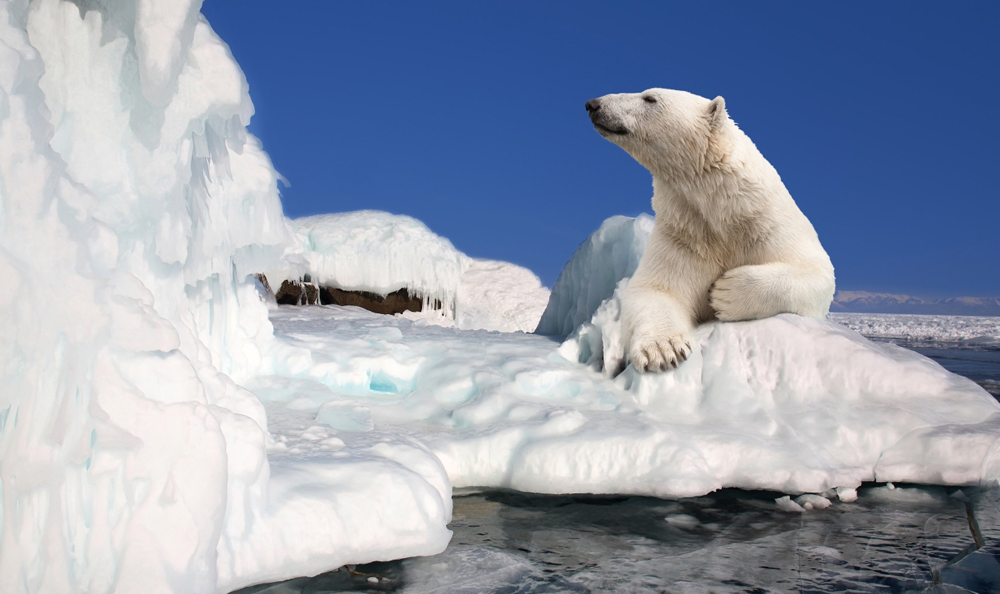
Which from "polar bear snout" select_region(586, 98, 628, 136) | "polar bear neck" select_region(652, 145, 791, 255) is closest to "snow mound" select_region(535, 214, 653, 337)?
"polar bear neck" select_region(652, 145, 791, 255)

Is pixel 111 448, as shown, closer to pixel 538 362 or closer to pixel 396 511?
pixel 396 511

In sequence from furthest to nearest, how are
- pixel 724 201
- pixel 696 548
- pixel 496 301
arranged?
pixel 496 301 → pixel 724 201 → pixel 696 548

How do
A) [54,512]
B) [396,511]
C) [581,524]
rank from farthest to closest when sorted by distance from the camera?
[581,524]
[396,511]
[54,512]

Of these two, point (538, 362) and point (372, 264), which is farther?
point (372, 264)

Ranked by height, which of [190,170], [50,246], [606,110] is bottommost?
[50,246]

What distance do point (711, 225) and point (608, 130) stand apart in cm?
73

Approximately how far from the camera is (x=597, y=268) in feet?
16.1

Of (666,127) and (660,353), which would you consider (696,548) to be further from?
(666,127)

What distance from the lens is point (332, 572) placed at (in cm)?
183

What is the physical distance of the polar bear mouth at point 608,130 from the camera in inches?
144

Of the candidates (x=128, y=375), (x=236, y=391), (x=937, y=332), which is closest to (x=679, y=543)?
(x=236, y=391)

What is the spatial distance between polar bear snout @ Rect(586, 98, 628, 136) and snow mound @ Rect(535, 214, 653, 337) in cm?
107

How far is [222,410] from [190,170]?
1019mm

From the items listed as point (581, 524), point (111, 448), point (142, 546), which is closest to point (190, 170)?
point (111, 448)
